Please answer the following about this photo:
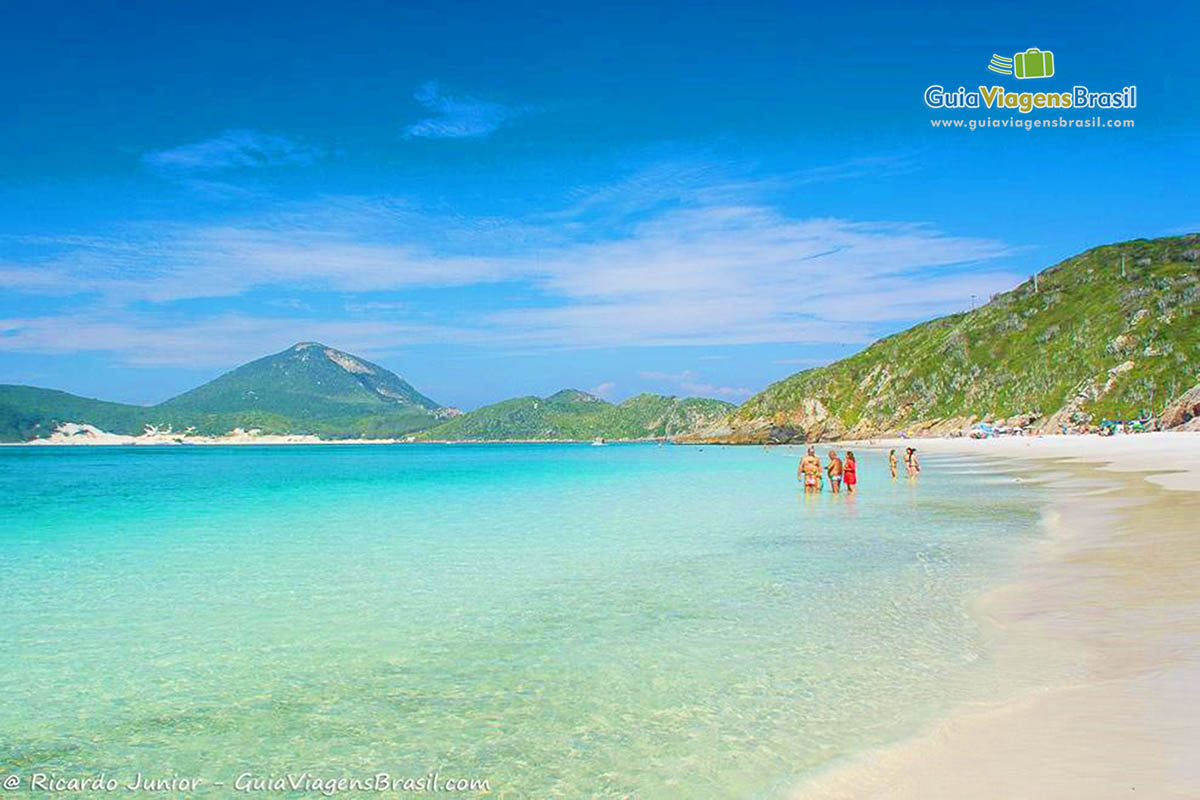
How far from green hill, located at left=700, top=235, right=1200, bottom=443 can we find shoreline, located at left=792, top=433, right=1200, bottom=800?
11471 centimetres

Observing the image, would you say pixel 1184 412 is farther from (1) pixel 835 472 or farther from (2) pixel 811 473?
(2) pixel 811 473

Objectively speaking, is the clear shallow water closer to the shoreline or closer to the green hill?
the shoreline

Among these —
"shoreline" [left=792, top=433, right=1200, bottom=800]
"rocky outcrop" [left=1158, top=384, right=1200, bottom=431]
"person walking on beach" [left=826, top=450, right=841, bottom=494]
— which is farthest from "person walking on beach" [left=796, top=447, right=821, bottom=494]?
"rocky outcrop" [left=1158, top=384, right=1200, bottom=431]

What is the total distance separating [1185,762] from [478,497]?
41.3m

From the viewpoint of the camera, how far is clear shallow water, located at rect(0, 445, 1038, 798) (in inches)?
304

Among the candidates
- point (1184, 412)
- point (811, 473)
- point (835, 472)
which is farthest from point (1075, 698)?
point (1184, 412)

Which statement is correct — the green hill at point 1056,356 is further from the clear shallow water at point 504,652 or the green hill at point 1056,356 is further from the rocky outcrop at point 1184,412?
the clear shallow water at point 504,652

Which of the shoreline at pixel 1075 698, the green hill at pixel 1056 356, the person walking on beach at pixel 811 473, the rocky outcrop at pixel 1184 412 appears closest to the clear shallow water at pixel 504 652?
the shoreline at pixel 1075 698

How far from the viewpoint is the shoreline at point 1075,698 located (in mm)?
6348

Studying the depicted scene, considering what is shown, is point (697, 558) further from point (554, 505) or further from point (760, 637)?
point (554, 505)

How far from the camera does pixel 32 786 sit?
719 cm

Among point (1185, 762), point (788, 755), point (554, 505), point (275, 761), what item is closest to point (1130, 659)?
point (1185, 762)

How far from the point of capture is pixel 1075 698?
27.1 feet

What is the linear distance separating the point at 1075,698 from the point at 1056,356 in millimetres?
153504
